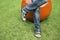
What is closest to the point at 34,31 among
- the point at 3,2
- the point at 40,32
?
the point at 40,32

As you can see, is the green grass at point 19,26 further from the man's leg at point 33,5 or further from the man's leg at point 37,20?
the man's leg at point 33,5

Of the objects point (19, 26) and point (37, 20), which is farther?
point (19, 26)

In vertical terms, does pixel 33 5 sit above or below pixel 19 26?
above

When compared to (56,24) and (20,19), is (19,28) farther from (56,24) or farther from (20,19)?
(56,24)

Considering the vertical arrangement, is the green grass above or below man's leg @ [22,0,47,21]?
below

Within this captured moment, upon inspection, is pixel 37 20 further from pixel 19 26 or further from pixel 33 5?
pixel 19 26

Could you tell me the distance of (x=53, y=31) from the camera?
118 inches

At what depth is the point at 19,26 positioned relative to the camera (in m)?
3.06

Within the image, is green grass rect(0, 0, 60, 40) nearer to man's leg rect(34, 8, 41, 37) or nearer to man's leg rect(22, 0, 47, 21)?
man's leg rect(34, 8, 41, 37)

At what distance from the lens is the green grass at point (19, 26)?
2859 mm

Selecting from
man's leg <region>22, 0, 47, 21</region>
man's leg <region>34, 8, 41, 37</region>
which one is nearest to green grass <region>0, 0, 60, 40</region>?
man's leg <region>34, 8, 41, 37</region>

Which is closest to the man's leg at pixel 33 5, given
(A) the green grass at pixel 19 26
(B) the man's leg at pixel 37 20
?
(B) the man's leg at pixel 37 20

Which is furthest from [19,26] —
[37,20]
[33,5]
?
[33,5]

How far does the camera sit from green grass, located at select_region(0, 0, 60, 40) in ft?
9.38
